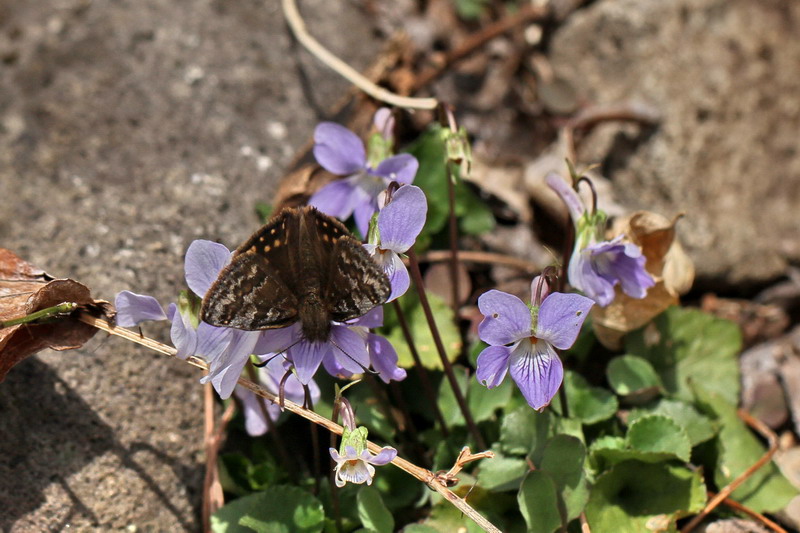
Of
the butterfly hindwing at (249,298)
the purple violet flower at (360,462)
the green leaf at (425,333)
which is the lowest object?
the green leaf at (425,333)

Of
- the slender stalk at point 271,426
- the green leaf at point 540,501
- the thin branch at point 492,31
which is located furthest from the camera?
the thin branch at point 492,31

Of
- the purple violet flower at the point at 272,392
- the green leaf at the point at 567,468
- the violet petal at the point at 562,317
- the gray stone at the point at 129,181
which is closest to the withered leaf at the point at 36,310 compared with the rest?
the gray stone at the point at 129,181

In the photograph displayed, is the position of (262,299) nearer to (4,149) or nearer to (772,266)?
(4,149)

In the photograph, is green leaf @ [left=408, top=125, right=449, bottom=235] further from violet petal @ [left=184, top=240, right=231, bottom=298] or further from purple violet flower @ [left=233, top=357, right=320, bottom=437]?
violet petal @ [left=184, top=240, right=231, bottom=298]

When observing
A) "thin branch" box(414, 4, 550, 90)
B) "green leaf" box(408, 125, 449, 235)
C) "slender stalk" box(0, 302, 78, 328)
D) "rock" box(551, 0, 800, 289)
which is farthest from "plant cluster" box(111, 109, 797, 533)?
"thin branch" box(414, 4, 550, 90)

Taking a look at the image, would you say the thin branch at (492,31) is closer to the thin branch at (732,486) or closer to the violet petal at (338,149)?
the violet petal at (338,149)

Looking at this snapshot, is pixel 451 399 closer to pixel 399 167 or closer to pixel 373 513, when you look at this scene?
pixel 373 513

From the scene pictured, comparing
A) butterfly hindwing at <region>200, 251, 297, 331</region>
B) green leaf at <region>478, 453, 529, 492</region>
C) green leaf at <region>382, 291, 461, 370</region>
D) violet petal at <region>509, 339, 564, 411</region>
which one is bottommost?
green leaf at <region>478, 453, 529, 492</region>
